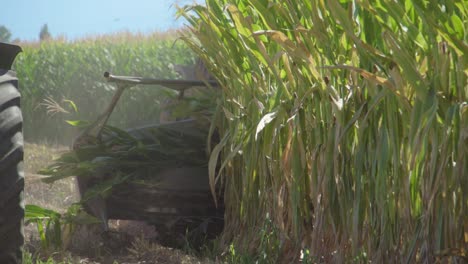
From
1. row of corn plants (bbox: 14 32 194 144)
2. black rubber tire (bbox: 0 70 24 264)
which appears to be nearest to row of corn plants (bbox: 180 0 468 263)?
black rubber tire (bbox: 0 70 24 264)

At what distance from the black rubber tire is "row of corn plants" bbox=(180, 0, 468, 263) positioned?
2.49 ft

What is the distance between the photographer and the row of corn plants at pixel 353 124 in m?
2.57

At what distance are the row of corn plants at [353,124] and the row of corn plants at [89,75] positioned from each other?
35.4ft

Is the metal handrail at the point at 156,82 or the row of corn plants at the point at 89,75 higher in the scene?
the row of corn plants at the point at 89,75

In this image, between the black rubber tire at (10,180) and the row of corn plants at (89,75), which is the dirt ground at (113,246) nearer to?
the black rubber tire at (10,180)

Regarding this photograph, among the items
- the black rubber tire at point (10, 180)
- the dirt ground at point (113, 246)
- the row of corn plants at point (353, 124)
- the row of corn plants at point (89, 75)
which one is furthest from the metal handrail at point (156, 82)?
the row of corn plants at point (89, 75)

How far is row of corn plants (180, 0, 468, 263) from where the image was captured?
8.43ft

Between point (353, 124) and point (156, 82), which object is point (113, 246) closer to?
point (156, 82)

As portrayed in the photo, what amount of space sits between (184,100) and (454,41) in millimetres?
2295

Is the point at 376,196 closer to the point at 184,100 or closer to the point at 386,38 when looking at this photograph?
the point at 386,38

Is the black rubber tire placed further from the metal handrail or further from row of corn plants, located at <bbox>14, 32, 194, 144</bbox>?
row of corn plants, located at <bbox>14, 32, 194, 144</bbox>

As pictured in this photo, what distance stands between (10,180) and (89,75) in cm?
1330

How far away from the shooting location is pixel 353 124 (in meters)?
3.03

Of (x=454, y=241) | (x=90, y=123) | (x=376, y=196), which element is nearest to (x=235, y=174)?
(x=90, y=123)
